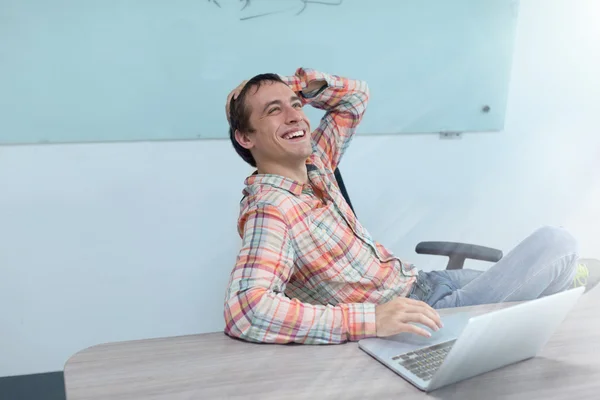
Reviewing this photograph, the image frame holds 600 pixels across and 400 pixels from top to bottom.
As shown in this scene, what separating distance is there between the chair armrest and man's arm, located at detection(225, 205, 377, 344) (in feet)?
2.53

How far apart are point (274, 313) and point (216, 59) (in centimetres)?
133

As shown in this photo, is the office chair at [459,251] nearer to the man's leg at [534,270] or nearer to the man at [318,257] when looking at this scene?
the man at [318,257]

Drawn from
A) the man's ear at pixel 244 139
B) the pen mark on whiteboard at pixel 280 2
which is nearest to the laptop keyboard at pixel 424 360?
the man's ear at pixel 244 139

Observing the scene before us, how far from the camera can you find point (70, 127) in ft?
6.67

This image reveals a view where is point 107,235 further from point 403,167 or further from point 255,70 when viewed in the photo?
point 403,167

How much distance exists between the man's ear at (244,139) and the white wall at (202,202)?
2.21 ft

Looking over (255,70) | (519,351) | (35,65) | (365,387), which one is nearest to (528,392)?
(519,351)

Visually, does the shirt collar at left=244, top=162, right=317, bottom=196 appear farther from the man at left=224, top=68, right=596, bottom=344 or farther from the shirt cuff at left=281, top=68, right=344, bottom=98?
the shirt cuff at left=281, top=68, right=344, bottom=98

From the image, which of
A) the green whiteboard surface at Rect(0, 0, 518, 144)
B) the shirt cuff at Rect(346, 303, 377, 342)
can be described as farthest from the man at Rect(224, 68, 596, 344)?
the green whiteboard surface at Rect(0, 0, 518, 144)

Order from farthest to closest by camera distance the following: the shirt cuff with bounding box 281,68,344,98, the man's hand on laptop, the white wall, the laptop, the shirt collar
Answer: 1. the white wall
2. the shirt cuff with bounding box 281,68,344,98
3. the shirt collar
4. the man's hand on laptop
5. the laptop

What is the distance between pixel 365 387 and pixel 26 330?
1651mm

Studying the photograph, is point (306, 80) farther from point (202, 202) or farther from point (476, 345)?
point (476, 345)

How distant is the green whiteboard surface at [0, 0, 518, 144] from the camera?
1.97 m

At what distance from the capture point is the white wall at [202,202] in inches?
81.4
